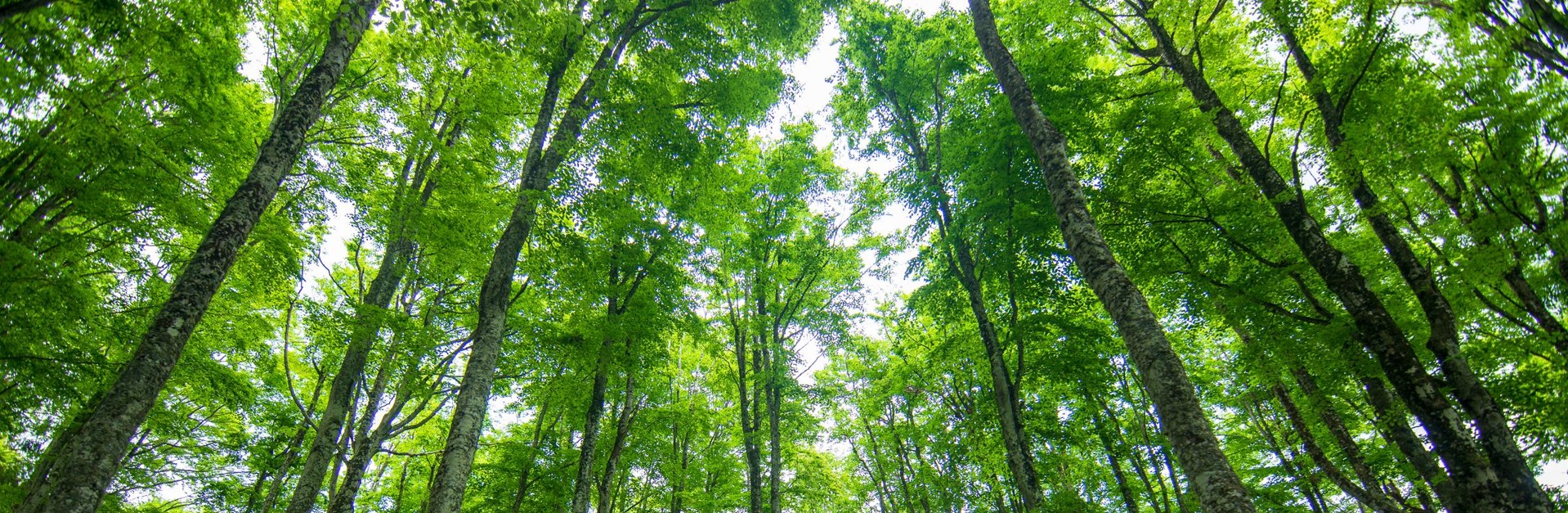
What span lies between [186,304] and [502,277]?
104 inches

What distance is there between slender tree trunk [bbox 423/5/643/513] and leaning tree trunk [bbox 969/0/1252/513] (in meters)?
5.70

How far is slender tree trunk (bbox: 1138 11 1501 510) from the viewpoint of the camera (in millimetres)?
5168

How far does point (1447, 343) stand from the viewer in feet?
19.3

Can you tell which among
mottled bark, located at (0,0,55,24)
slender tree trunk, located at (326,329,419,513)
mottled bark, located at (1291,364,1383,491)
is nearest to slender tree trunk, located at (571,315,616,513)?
slender tree trunk, located at (326,329,419,513)

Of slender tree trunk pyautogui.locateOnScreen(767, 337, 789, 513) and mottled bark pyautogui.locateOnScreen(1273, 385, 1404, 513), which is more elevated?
slender tree trunk pyautogui.locateOnScreen(767, 337, 789, 513)

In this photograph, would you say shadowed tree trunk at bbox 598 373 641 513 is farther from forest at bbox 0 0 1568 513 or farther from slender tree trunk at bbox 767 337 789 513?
slender tree trunk at bbox 767 337 789 513

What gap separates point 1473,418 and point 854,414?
19.1 meters

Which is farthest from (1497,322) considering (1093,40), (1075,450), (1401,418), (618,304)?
(618,304)

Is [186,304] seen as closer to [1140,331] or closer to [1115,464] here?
[1140,331]

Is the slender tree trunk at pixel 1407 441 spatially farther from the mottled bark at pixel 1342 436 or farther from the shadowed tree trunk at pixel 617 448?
the shadowed tree trunk at pixel 617 448

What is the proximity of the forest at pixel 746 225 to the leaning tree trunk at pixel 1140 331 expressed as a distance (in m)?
0.04

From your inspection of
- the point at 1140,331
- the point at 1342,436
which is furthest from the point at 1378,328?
the point at 1342,436

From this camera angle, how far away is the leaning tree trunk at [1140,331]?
3488 millimetres

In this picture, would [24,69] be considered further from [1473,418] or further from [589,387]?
[1473,418]
